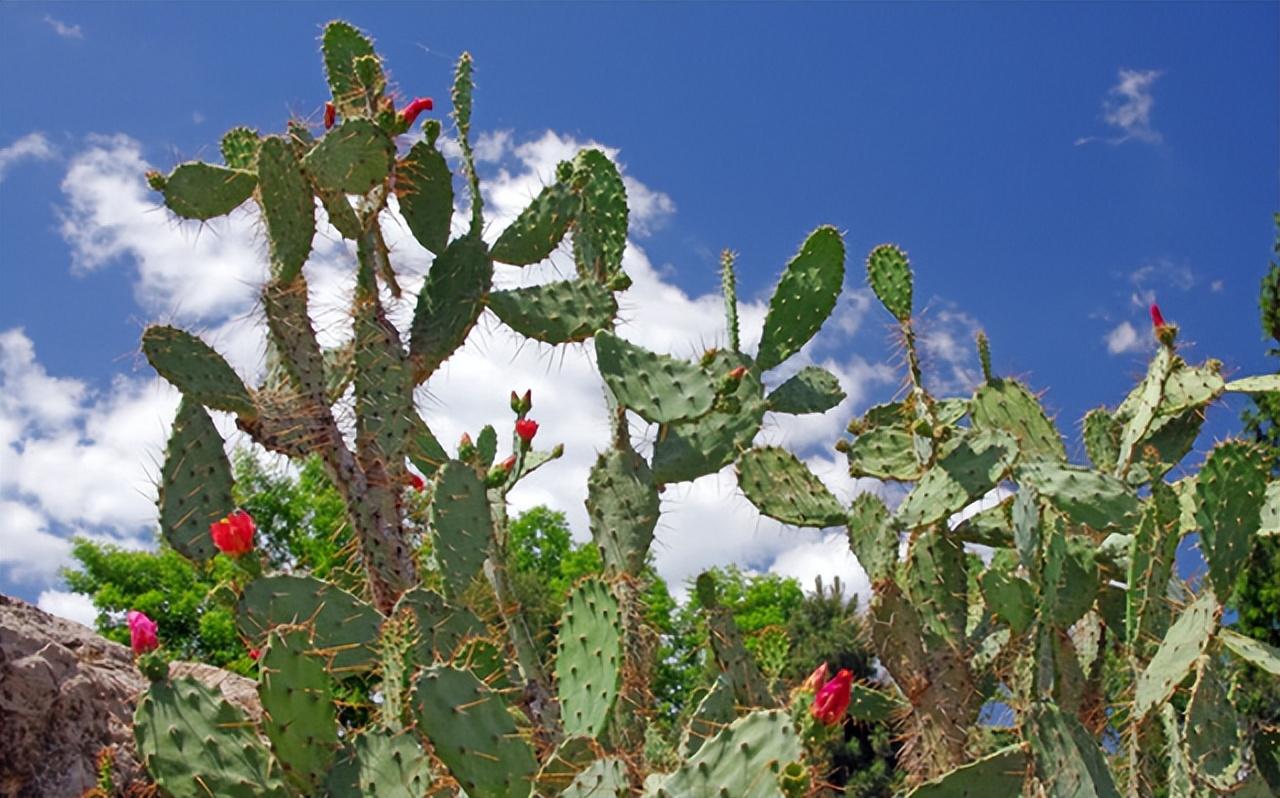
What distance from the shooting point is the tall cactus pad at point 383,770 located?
261 centimetres

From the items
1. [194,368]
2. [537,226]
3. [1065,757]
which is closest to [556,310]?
[537,226]

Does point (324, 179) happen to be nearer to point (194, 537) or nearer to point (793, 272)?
point (194, 537)

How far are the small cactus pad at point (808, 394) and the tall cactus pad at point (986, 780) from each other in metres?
1.38

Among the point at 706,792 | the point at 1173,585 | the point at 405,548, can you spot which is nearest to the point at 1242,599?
the point at 1173,585

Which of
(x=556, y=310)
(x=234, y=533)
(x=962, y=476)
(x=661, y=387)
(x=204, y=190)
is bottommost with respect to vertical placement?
(x=234, y=533)

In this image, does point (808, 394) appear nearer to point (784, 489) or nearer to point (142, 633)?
point (784, 489)

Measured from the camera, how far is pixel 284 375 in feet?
12.7

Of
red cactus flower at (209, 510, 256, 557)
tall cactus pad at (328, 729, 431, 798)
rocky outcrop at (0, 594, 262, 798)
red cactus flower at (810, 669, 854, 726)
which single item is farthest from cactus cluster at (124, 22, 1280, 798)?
red cactus flower at (810, 669, 854, 726)

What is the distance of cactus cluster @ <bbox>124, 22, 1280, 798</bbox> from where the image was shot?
268cm

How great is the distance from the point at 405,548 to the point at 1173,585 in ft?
8.26

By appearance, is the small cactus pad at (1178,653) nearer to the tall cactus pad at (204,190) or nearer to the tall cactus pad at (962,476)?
the tall cactus pad at (962,476)

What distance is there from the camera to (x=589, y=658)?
9.85 ft

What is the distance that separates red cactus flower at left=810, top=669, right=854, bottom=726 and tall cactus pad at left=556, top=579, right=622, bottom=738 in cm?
82

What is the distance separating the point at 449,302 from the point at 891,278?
5.10ft
